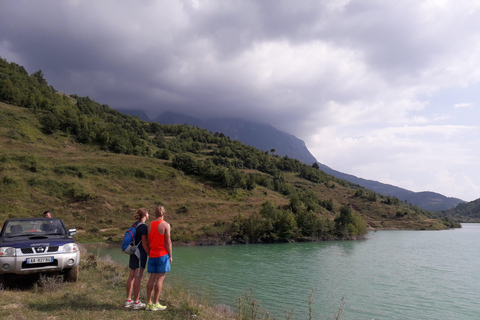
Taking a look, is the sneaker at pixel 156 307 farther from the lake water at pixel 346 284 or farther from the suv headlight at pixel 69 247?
the lake water at pixel 346 284

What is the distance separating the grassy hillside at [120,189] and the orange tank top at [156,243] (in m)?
42.6

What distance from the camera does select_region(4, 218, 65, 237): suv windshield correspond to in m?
10.2

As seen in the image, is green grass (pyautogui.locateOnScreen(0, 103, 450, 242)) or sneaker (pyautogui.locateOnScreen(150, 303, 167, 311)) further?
green grass (pyautogui.locateOnScreen(0, 103, 450, 242))

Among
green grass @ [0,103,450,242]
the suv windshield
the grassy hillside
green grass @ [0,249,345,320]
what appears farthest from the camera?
the grassy hillside

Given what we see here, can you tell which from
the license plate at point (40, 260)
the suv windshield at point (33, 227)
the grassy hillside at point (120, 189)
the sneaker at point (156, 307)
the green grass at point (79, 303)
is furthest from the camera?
the grassy hillside at point (120, 189)

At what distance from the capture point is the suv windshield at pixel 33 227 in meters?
10.2

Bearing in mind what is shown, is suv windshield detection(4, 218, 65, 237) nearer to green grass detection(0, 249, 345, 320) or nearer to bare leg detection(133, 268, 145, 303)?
green grass detection(0, 249, 345, 320)

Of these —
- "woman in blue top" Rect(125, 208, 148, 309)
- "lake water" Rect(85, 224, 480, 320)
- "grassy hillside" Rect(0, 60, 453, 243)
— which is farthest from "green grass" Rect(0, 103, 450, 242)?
"woman in blue top" Rect(125, 208, 148, 309)

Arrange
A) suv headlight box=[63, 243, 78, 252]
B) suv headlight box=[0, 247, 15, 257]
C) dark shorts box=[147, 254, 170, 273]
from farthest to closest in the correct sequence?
suv headlight box=[63, 243, 78, 252]
suv headlight box=[0, 247, 15, 257]
dark shorts box=[147, 254, 170, 273]

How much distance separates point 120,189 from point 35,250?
59.4 meters

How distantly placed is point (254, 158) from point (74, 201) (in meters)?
97.5

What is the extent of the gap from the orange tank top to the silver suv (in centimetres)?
390

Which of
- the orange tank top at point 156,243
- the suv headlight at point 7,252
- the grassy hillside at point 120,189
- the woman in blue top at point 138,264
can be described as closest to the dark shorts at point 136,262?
the woman in blue top at point 138,264

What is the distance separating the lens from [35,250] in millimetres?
9109
